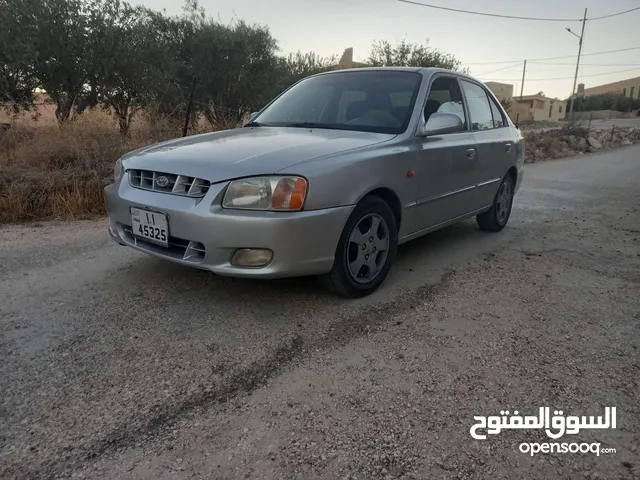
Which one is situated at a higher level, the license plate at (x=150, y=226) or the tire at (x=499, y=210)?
the license plate at (x=150, y=226)

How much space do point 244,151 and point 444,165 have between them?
67.9 inches

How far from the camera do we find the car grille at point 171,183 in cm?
284

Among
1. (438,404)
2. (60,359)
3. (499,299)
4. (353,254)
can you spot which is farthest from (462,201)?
(60,359)

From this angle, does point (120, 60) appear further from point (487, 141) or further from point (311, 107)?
point (487, 141)

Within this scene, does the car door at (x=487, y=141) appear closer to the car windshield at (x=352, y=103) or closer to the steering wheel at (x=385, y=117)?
the car windshield at (x=352, y=103)

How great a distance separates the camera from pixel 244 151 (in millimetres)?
3057

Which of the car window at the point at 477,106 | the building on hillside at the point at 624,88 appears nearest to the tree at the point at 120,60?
the car window at the point at 477,106

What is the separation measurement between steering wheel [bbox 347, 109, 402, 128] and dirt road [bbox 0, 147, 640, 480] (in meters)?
1.18

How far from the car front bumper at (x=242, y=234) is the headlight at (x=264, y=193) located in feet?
0.13

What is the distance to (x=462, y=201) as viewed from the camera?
4.35 m

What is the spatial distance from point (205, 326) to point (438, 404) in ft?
4.65

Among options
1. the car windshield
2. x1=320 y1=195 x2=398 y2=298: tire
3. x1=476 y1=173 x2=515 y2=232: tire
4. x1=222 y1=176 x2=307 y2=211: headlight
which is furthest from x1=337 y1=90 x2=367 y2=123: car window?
x1=476 y1=173 x2=515 y2=232: tire

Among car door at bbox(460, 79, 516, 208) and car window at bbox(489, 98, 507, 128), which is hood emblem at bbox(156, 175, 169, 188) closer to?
car door at bbox(460, 79, 516, 208)

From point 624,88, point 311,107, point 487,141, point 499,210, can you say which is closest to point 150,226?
point 311,107
